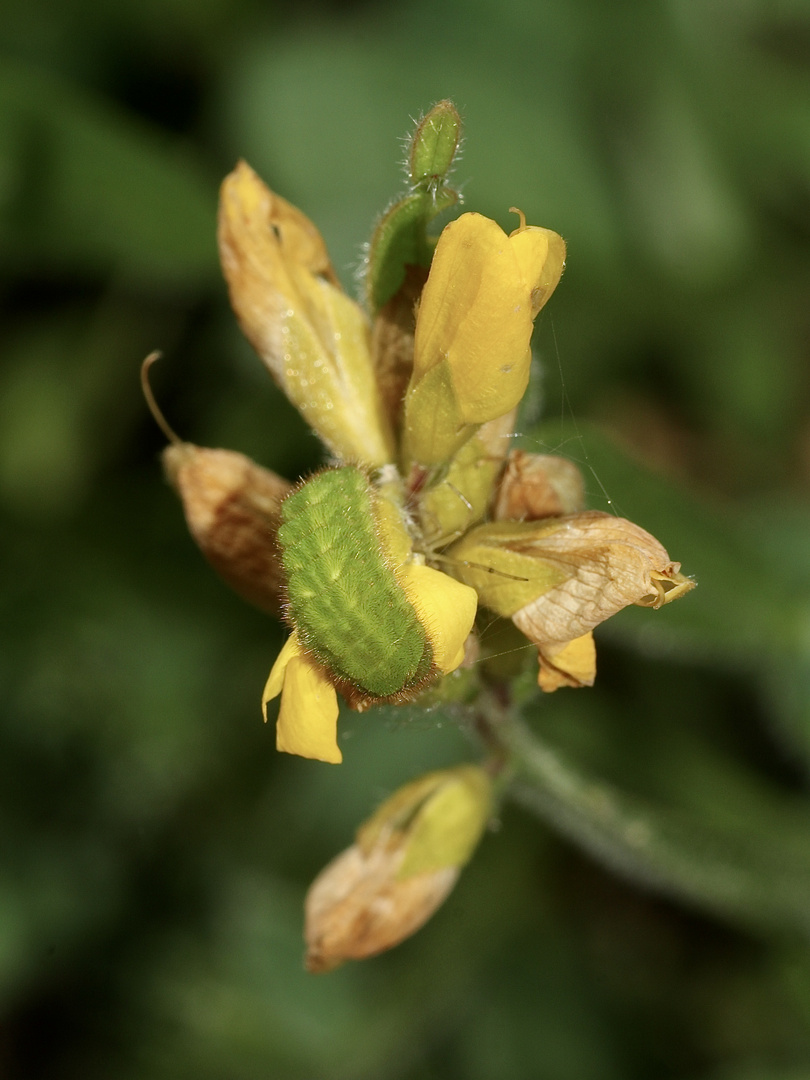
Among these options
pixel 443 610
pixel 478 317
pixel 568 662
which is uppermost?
pixel 478 317

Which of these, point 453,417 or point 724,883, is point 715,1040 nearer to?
point 724,883

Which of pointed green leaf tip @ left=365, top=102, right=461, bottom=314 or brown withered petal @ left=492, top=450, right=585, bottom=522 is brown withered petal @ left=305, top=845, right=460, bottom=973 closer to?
brown withered petal @ left=492, top=450, right=585, bottom=522

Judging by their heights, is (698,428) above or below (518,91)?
below

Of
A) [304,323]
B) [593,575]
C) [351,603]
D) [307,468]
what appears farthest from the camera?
[307,468]

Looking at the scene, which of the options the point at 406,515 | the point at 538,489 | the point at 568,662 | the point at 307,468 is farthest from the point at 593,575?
the point at 307,468

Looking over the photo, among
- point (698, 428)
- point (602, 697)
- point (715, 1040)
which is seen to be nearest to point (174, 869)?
point (602, 697)

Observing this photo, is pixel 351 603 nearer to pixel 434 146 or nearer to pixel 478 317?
pixel 478 317
